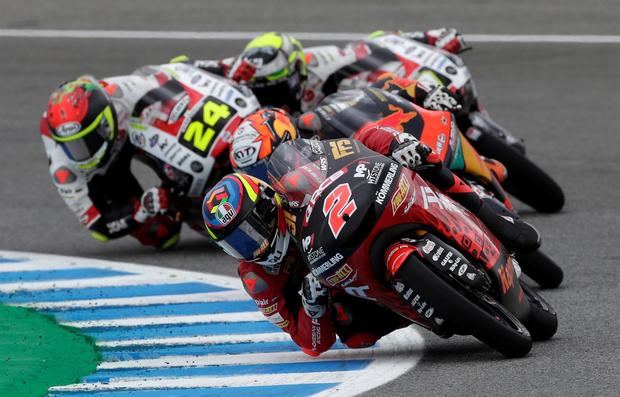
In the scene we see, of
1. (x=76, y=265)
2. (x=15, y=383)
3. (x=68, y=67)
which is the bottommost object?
(x=68, y=67)

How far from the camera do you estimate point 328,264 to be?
23.2 feet

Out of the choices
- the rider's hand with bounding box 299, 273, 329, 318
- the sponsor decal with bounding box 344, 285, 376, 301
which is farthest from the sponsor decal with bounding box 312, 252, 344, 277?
the rider's hand with bounding box 299, 273, 329, 318

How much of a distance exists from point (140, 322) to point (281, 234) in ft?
5.93

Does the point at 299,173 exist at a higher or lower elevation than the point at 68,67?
higher

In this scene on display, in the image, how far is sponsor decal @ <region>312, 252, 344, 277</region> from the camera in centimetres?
704

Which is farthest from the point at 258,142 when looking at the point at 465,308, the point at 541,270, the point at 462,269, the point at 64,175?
the point at 64,175

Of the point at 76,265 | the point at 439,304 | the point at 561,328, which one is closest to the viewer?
the point at 439,304

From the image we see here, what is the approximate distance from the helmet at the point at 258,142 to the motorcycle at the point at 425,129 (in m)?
0.67

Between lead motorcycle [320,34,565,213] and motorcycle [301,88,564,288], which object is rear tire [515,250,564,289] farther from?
lead motorcycle [320,34,565,213]

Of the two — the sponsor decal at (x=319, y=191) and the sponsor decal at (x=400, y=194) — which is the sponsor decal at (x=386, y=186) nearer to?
the sponsor decal at (x=400, y=194)

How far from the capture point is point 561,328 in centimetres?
807

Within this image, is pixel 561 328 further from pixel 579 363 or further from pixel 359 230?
pixel 359 230

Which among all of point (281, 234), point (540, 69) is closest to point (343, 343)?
point (281, 234)

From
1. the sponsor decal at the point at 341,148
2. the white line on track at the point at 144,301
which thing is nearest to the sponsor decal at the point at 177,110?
the white line on track at the point at 144,301
